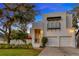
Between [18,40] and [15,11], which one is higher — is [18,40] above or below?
below

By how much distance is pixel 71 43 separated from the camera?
10.4 metres

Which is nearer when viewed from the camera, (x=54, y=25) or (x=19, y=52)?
(x=19, y=52)

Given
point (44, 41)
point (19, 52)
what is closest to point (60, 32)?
point (44, 41)

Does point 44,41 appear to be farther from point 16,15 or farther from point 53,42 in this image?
point 16,15

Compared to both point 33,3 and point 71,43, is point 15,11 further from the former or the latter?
point 71,43

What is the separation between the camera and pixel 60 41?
1054 cm

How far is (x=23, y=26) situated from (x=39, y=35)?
485 millimetres

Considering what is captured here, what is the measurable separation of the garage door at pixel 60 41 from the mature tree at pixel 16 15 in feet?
2.49

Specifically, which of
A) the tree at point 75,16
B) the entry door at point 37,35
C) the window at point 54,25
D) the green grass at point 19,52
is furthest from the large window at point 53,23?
the green grass at point 19,52

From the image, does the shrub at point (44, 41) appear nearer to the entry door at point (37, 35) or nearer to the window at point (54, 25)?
the entry door at point (37, 35)

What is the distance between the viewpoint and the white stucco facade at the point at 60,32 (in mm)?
10391

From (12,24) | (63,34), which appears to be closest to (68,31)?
(63,34)

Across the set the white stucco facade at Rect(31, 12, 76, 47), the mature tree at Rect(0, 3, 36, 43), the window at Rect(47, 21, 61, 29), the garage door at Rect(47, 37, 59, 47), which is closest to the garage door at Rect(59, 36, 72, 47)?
the white stucco facade at Rect(31, 12, 76, 47)

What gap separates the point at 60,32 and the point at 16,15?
1.25 m
